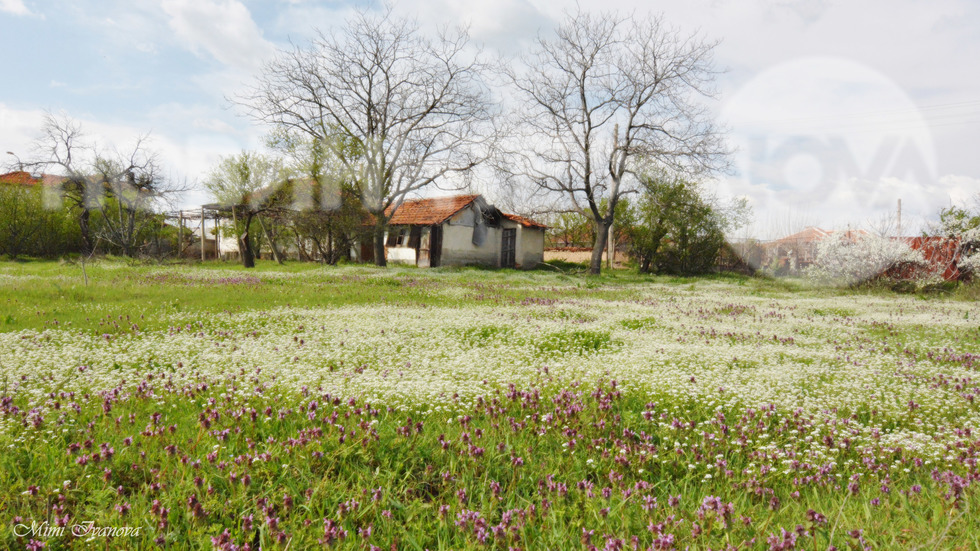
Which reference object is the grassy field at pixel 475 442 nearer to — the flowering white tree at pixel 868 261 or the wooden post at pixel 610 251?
the flowering white tree at pixel 868 261

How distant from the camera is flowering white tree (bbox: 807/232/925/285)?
83.4 ft

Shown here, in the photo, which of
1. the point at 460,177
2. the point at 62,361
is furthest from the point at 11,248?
the point at 62,361

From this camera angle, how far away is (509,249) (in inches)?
1875

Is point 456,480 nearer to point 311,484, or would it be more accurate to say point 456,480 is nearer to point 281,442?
point 311,484

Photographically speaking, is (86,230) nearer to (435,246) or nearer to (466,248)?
(435,246)

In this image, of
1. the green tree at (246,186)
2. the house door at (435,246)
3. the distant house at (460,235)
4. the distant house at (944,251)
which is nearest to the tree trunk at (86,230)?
the green tree at (246,186)

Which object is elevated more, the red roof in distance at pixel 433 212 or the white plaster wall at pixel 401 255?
the red roof in distance at pixel 433 212

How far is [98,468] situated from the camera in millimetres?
3236

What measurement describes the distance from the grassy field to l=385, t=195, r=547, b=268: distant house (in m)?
34.2

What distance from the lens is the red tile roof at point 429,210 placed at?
42.2 m

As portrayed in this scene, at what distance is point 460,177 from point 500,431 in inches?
1389

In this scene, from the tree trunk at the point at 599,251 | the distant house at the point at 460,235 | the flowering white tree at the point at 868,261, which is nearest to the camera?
Result: the flowering white tree at the point at 868,261

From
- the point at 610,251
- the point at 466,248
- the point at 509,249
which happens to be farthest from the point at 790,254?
the point at 466,248

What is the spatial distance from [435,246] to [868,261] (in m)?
29.5
